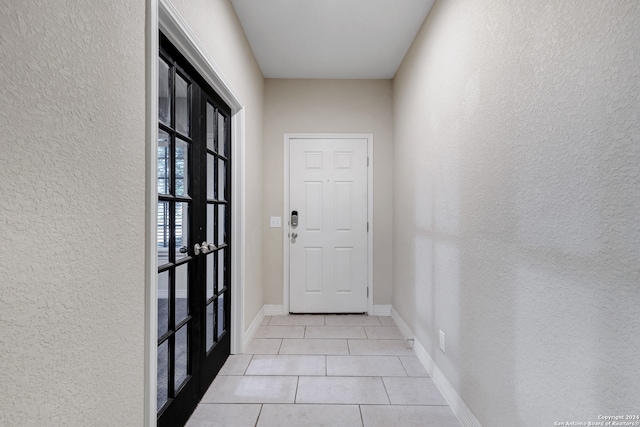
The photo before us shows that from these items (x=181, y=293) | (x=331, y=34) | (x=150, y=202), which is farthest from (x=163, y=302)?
(x=331, y=34)

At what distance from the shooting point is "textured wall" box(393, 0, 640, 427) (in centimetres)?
87

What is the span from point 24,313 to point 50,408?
0.26 metres

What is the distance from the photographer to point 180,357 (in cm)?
171

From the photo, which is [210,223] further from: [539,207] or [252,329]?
[539,207]

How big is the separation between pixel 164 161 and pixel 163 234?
0.33 meters

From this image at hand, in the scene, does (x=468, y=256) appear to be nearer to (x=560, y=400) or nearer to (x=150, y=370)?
(x=560, y=400)

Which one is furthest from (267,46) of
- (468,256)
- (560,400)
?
(560,400)

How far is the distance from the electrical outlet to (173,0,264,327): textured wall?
0.19m

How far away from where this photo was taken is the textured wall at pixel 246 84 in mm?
1781

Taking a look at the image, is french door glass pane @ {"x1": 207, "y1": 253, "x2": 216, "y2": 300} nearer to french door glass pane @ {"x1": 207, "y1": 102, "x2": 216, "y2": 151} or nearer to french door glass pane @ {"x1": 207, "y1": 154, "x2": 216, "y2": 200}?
french door glass pane @ {"x1": 207, "y1": 154, "x2": 216, "y2": 200}

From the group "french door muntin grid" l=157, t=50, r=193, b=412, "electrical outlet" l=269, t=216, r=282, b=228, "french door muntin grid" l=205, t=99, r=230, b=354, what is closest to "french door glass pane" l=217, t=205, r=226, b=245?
"french door muntin grid" l=205, t=99, r=230, b=354

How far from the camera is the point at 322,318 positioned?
11.3 ft

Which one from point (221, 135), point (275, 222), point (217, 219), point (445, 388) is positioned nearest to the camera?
point (445, 388)

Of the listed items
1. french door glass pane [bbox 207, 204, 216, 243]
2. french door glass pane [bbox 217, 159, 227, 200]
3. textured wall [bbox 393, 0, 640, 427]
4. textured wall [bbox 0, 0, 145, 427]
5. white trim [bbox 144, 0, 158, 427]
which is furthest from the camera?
french door glass pane [bbox 217, 159, 227, 200]
